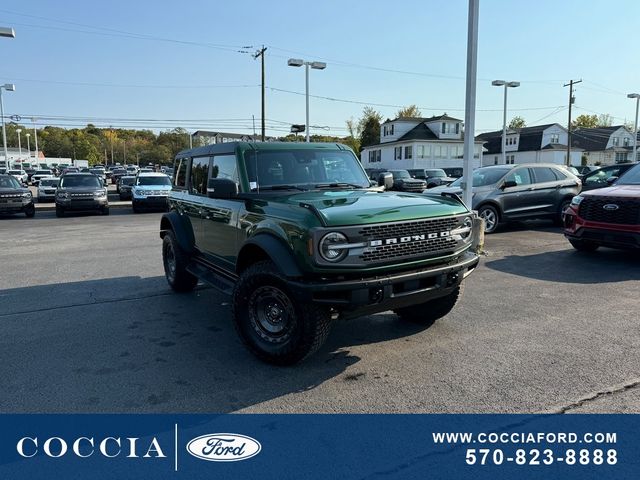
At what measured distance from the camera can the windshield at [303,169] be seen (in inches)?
203

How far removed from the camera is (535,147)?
2552 inches

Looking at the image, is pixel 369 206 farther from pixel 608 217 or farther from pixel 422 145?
pixel 422 145

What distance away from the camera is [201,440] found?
3.14 m

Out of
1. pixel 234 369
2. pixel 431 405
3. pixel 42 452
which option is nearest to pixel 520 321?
pixel 431 405

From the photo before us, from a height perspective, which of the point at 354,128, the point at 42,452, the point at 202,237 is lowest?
the point at 42,452

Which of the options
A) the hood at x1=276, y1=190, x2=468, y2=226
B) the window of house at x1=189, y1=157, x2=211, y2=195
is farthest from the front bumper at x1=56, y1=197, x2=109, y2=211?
the hood at x1=276, y1=190, x2=468, y2=226

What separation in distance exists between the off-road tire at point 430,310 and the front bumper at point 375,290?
2.75ft

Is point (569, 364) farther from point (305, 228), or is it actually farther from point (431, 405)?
point (305, 228)

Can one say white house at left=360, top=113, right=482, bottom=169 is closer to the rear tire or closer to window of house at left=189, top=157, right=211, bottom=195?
the rear tire

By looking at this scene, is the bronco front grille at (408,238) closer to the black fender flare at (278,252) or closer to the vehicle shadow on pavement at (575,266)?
the black fender flare at (278,252)

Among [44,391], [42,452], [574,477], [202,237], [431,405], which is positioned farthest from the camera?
[202,237]

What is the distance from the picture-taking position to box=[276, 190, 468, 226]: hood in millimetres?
3893

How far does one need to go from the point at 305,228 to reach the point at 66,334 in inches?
126

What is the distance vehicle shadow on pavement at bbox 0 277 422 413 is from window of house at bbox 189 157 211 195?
1523mm
